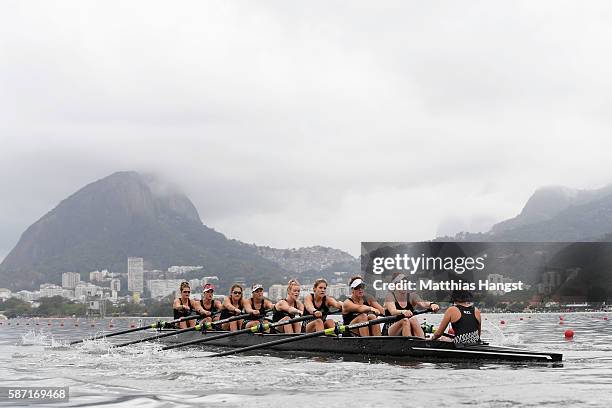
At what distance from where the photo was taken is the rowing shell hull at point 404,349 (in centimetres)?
1424

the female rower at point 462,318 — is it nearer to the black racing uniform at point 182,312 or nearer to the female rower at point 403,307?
the female rower at point 403,307

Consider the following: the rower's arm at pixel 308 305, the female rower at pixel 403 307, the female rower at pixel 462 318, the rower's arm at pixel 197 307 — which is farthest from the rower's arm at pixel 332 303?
the rower's arm at pixel 197 307

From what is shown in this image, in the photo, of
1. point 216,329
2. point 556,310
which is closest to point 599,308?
point 556,310

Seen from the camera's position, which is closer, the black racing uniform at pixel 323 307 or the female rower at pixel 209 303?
the black racing uniform at pixel 323 307

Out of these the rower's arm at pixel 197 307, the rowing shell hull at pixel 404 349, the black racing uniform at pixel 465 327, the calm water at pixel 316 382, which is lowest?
the calm water at pixel 316 382

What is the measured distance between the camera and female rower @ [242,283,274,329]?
71.6 ft

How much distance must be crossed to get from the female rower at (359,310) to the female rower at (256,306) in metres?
4.87

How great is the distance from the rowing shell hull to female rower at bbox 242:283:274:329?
1.97m

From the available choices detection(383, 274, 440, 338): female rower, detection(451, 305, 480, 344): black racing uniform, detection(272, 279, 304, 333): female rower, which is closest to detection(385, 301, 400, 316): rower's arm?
detection(383, 274, 440, 338): female rower

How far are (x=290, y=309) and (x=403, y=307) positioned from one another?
4.07 m

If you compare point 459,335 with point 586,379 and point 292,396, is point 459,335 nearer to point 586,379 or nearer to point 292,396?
point 586,379

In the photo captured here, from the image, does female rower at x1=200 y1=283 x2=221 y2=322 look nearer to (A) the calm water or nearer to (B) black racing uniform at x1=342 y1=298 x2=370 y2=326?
(A) the calm water

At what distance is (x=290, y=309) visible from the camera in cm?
1995

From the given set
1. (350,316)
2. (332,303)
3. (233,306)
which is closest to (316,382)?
(350,316)
